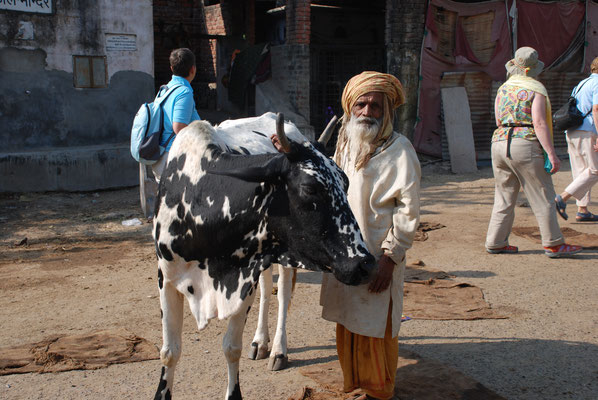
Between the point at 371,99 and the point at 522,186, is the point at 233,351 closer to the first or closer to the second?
the point at 371,99

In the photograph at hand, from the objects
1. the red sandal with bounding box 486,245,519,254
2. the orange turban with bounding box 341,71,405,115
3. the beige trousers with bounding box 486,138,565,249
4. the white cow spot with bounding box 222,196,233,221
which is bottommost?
the red sandal with bounding box 486,245,519,254

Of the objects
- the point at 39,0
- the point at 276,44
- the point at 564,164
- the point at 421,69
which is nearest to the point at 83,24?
the point at 39,0

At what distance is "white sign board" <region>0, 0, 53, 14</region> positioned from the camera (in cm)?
908

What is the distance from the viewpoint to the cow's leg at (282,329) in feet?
13.0

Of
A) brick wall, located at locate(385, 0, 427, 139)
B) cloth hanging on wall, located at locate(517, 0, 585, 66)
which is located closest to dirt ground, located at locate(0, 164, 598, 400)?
brick wall, located at locate(385, 0, 427, 139)

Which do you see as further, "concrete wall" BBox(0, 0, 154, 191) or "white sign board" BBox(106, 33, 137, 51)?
"white sign board" BBox(106, 33, 137, 51)

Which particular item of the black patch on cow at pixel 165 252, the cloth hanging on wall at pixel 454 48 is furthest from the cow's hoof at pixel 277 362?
the cloth hanging on wall at pixel 454 48

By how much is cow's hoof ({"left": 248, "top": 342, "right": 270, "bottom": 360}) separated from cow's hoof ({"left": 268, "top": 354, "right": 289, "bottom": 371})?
0.63 feet

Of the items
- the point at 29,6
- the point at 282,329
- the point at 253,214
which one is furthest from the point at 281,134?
the point at 29,6

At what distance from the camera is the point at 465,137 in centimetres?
1260

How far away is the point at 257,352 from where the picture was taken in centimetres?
416

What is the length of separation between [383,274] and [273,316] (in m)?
1.83

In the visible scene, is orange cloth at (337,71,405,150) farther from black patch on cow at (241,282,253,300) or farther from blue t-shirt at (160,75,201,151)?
blue t-shirt at (160,75,201,151)

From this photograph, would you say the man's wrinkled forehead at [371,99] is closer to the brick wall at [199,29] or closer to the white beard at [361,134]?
the white beard at [361,134]
